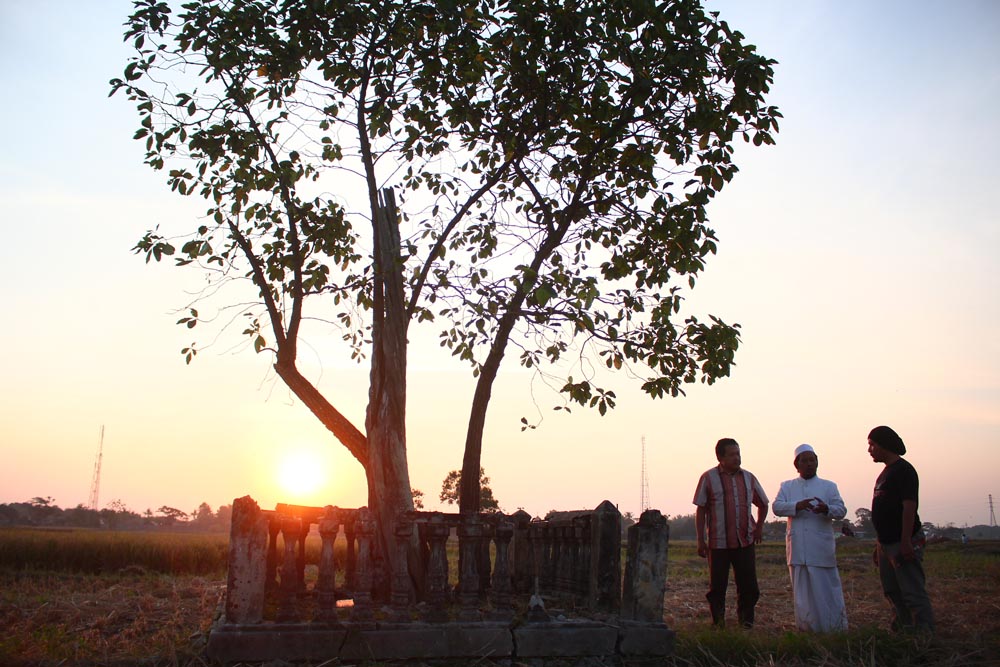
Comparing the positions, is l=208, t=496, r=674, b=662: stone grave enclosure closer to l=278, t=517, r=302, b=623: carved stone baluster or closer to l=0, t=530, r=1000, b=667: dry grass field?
l=278, t=517, r=302, b=623: carved stone baluster

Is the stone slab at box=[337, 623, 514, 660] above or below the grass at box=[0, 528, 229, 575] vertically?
above

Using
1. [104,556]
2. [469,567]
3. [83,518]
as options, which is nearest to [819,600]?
[469,567]

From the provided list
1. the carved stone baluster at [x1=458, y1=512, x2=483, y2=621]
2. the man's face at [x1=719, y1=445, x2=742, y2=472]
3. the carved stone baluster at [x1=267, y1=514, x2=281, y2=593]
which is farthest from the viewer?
the man's face at [x1=719, y1=445, x2=742, y2=472]

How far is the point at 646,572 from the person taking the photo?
240 inches

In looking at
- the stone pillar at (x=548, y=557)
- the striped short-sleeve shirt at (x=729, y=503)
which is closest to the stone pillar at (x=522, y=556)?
the stone pillar at (x=548, y=557)

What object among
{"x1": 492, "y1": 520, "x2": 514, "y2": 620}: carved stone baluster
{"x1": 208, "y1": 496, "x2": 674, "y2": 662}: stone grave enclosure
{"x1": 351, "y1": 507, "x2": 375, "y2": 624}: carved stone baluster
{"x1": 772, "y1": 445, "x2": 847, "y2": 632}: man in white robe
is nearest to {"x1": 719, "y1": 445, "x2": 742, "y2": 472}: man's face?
{"x1": 772, "y1": 445, "x2": 847, "y2": 632}: man in white robe

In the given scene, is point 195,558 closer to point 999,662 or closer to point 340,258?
point 340,258

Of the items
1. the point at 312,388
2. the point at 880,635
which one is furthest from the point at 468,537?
the point at 880,635

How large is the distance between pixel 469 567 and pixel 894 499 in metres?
3.89

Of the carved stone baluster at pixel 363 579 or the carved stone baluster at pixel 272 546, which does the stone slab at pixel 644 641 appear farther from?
the carved stone baluster at pixel 272 546

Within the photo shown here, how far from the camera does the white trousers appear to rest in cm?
708

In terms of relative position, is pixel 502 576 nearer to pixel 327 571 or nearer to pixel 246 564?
pixel 327 571

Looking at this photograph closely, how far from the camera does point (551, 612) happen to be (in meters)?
6.14

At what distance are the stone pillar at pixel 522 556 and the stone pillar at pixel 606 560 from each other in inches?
60.5
